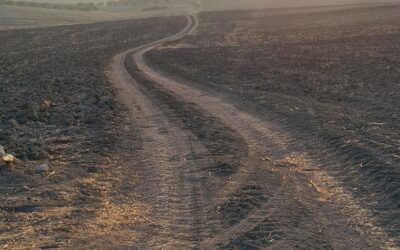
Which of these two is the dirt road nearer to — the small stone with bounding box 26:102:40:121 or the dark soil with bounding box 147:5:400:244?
the dark soil with bounding box 147:5:400:244

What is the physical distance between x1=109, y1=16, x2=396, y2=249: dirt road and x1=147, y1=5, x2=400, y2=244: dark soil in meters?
0.33

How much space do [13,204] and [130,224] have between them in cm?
200

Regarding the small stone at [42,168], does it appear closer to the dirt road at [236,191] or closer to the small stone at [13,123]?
the dirt road at [236,191]

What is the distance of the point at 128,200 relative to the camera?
841cm

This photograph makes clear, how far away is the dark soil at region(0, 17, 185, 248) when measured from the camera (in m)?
7.45

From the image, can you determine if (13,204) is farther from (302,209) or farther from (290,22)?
(290,22)

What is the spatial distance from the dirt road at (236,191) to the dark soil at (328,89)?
1.09ft

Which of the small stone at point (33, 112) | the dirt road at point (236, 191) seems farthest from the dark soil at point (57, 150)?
the dirt road at point (236, 191)

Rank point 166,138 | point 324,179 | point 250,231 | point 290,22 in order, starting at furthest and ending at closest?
point 290,22 < point 166,138 < point 324,179 < point 250,231

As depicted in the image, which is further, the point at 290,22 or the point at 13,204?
the point at 290,22

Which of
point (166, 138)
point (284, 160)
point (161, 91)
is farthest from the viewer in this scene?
point (161, 91)

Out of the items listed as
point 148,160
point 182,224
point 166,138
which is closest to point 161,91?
point 166,138

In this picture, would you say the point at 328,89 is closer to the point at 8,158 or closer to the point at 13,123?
the point at 13,123

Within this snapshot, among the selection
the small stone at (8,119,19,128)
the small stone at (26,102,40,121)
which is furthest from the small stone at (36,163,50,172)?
the small stone at (26,102,40,121)
